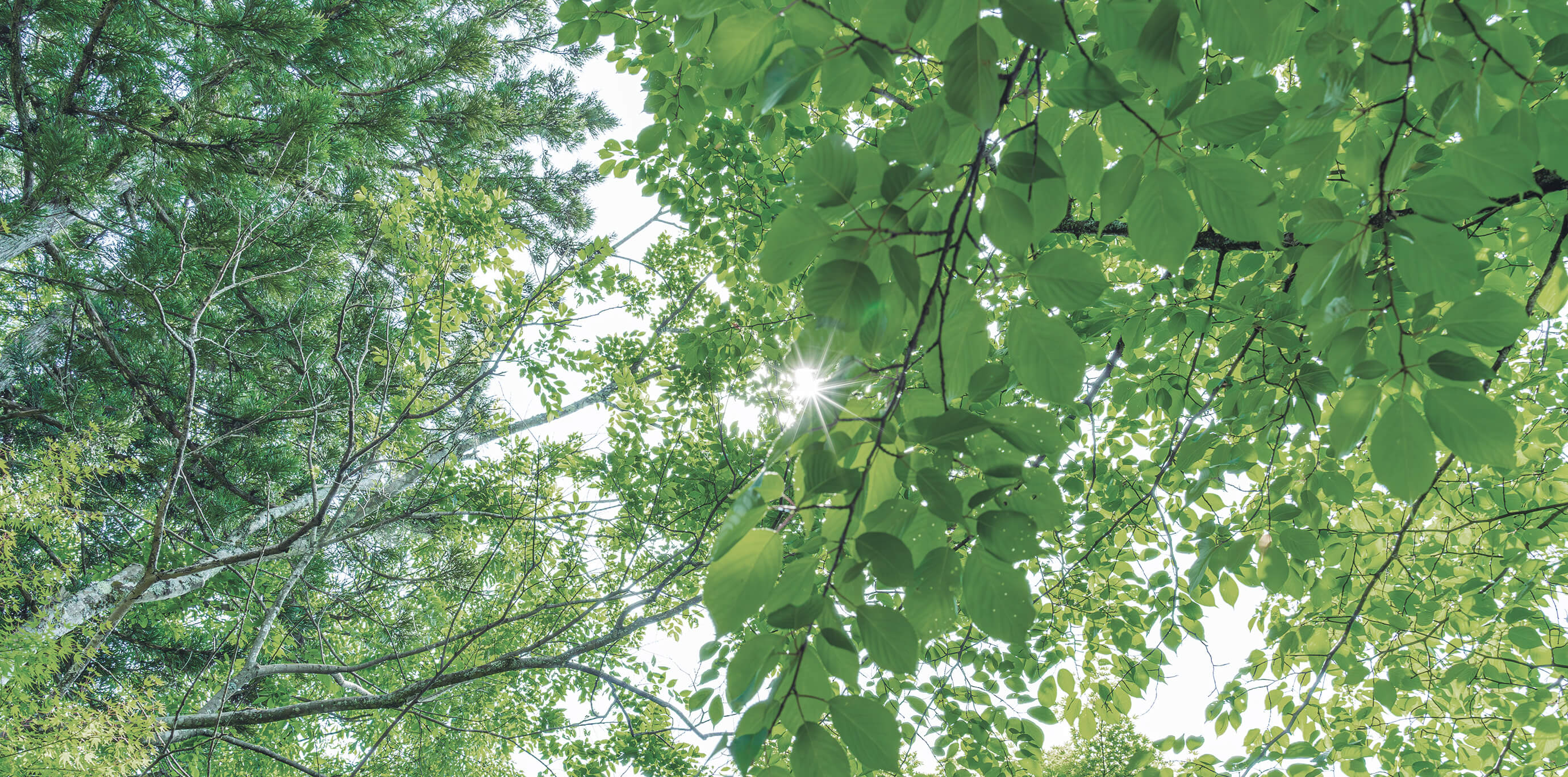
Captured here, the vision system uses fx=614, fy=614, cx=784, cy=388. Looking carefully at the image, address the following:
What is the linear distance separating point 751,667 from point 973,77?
0.60 meters

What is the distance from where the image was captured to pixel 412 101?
21.4 ft

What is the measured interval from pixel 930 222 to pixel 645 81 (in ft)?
6.67

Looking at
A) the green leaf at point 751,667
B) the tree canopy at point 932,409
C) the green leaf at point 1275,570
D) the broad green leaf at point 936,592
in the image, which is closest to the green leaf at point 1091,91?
the tree canopy at point 932,409

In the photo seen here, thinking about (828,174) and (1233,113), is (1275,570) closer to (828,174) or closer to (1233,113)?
(1233,113)

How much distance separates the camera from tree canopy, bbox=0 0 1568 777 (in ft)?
2.11

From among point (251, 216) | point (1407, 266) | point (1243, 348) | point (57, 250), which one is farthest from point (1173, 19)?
point (57, 250)

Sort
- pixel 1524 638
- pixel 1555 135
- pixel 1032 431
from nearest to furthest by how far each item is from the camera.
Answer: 1. pixel 1032 431
2. pixel 1555 135
3. pixel 1524 638

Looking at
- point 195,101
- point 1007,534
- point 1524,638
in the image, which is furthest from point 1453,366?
point 195,101

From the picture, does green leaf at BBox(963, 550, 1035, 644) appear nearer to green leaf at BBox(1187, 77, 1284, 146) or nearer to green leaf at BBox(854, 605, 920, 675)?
green leaf at BBox(854, 605, 920, 675)

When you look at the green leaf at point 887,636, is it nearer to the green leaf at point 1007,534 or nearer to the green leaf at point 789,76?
the green leaf at point 1007,534

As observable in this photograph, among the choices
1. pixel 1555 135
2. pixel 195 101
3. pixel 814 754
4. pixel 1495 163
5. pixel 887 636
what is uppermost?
pixel 195 101

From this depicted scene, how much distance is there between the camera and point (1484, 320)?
29.9 inches

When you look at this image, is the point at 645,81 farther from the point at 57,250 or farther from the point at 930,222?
the point at 57,250

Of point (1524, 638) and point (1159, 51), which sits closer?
point (1159, 51)
